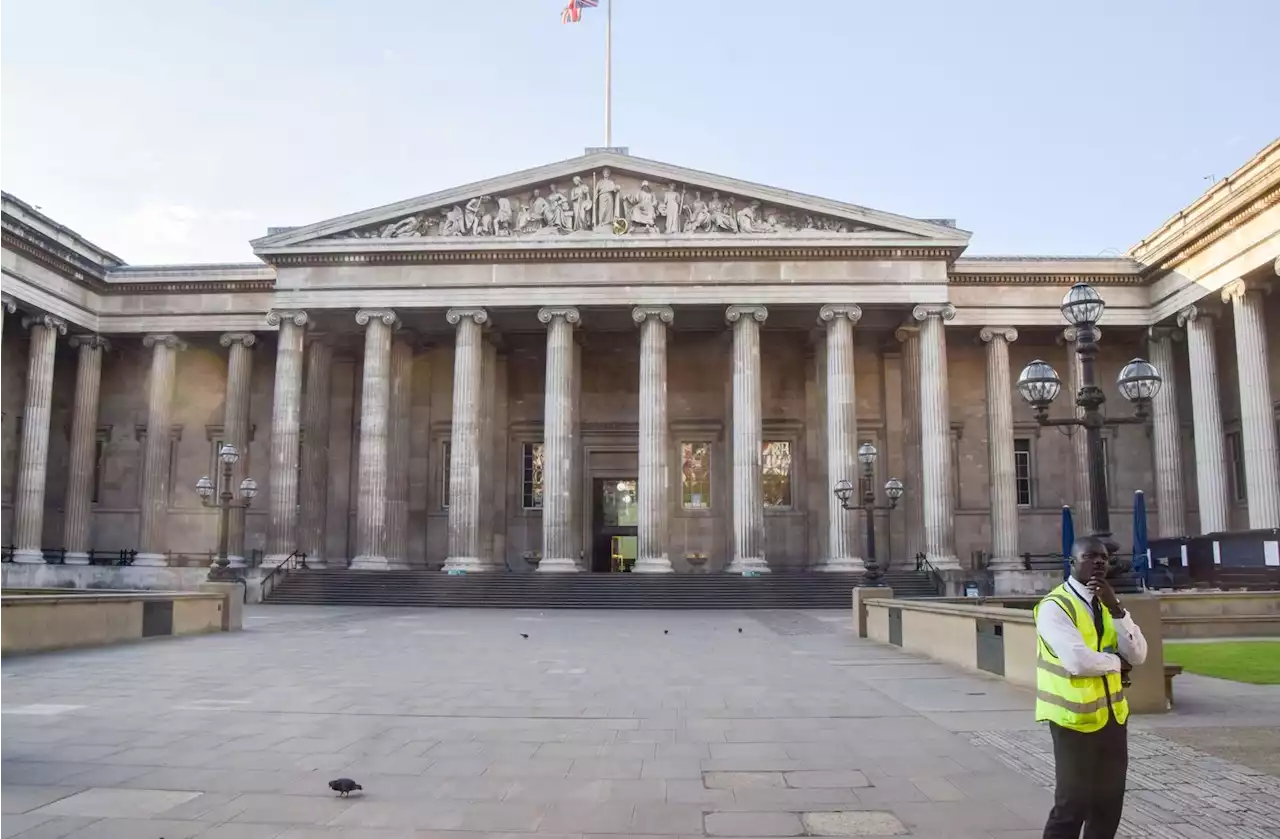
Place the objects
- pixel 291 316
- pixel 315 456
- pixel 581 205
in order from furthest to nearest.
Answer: pixel 315 456 < pixel 291 316 < pixel 581 205

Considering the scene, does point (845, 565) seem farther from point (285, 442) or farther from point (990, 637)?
point (990, 637)

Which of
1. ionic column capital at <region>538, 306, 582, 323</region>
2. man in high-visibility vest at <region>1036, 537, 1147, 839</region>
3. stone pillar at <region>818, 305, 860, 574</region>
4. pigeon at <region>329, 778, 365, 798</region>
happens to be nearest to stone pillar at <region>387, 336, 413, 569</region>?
ionic column capital at <region>538, 306, 582, 323</region>

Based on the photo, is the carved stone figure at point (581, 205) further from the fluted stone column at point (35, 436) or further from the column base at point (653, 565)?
the fluted stone column at point (35, 436)

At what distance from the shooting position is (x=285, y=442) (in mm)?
37375

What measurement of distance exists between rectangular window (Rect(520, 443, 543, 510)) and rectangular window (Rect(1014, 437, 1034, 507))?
19.8 m

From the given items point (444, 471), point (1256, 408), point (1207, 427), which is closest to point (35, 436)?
point (444, 471)

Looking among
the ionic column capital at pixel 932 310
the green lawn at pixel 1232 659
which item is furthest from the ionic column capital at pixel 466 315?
the green lawn at pixel 1232 659

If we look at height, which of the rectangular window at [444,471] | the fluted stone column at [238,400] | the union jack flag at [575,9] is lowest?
the rectangular window at [444,471]

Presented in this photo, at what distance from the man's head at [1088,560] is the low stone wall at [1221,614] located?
16.2 meters

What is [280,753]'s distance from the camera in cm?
903

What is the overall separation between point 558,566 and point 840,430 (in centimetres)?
1093

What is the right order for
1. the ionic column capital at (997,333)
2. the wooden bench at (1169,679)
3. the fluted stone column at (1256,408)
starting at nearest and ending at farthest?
the wooden bench at (1169,679) < the fluted stone column at (1256,408) < the ionic column capital at (997,333)

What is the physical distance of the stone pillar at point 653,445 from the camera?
35.7m

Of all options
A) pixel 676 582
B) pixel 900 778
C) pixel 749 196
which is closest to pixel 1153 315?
pixel 749 196
